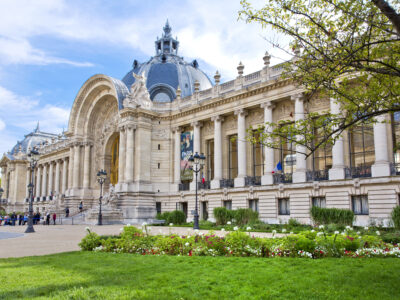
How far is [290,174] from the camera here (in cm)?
2984

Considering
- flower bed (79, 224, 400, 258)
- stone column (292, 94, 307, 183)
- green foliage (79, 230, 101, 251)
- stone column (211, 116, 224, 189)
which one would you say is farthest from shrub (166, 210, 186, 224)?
flower bed (79, 224, 400, 258)

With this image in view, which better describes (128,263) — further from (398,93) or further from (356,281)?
(398,93)

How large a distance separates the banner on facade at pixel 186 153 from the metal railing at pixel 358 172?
16.9m

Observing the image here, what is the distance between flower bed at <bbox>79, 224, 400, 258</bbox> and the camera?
9.87 m

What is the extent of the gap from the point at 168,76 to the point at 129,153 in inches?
512

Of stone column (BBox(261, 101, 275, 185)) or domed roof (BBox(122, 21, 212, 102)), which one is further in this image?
domed roof (BBox(122, 21, 212, 102))

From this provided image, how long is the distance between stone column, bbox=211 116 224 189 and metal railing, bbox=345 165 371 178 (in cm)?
1257

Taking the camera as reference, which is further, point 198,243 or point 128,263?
point 198,243

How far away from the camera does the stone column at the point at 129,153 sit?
3853 centimetres

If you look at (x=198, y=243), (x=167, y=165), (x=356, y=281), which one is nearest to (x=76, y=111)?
(x=167, y=165)

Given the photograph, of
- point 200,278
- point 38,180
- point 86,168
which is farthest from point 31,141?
point 200,278

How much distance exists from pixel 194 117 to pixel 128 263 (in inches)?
1181

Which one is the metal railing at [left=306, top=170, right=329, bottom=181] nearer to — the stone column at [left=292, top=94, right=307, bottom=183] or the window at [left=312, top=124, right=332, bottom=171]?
the stone column at [left=292, top=94, right=307, bottom=183]

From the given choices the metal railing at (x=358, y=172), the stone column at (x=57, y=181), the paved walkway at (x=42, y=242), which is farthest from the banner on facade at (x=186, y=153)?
the stone column at (x=57, y=181)
